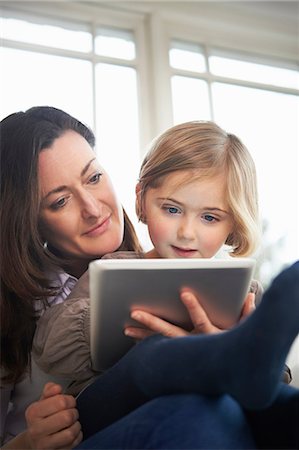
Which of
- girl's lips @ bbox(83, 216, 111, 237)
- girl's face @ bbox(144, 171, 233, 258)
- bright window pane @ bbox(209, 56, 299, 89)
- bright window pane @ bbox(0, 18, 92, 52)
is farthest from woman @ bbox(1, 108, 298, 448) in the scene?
bright window pane @ bbox(209, 56, 299, 89)

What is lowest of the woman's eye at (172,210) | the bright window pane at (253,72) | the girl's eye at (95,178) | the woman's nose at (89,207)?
the woman's eye at (172,210)

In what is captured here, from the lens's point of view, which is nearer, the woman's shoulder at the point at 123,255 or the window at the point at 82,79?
the woman's shoulder at the point at 123,255

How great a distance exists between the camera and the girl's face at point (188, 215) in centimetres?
112

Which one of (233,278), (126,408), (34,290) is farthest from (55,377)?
(233,278)

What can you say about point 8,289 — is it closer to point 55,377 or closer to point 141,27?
point 55,377

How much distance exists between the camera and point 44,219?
117 centimetres

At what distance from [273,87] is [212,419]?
1.60m

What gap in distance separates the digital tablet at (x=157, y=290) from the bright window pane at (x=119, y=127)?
1.85ft

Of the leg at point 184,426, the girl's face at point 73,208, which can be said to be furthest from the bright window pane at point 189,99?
the leg at point 184,426

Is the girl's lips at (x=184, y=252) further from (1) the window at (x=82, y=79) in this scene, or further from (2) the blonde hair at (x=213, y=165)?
(1) the window at (x=82, y=79)

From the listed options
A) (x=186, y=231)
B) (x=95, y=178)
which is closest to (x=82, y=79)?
(x=95, y=178)

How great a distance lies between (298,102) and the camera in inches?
78.5

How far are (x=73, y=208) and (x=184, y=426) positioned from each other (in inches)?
26.0

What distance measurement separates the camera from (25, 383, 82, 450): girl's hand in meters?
0.82
